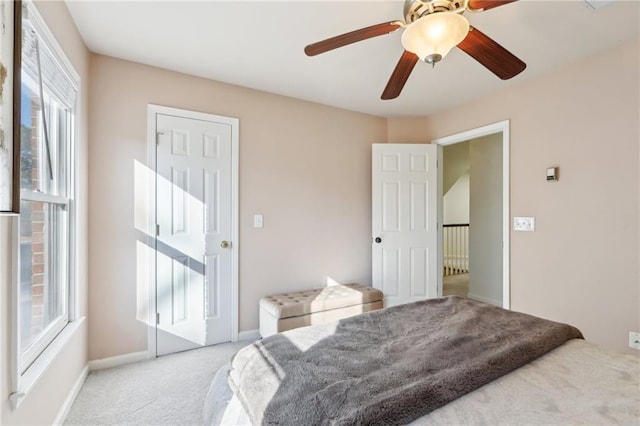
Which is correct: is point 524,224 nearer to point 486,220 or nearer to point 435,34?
point 486,220

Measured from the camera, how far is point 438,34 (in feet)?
4.37

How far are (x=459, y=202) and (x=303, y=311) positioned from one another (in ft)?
17.1

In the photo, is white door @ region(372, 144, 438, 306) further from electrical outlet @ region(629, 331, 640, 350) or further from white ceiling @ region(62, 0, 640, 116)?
electrical outlet @ region(629, 331, 640, 350)

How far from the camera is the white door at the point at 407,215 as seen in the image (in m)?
3.54

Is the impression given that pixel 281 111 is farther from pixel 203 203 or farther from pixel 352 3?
pixel 352 3

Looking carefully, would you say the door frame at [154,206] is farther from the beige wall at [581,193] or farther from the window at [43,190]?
the beige wall at [581,193]

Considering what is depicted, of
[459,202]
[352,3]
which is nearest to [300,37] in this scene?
[352,3]

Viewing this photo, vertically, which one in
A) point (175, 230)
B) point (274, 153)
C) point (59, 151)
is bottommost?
point (175, 230)

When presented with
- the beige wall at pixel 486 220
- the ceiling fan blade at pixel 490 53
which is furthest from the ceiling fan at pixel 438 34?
the beige wall at pixel 486 220

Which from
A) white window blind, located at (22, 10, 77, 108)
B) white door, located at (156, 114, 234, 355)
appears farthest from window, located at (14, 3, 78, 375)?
white door, located at (156, 114, 234, 355)

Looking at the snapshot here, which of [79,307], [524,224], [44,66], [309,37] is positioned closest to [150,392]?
[79,307]

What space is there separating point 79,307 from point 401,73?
2592 mm

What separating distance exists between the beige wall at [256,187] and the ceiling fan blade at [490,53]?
1961mm

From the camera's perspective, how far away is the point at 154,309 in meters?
2.49
